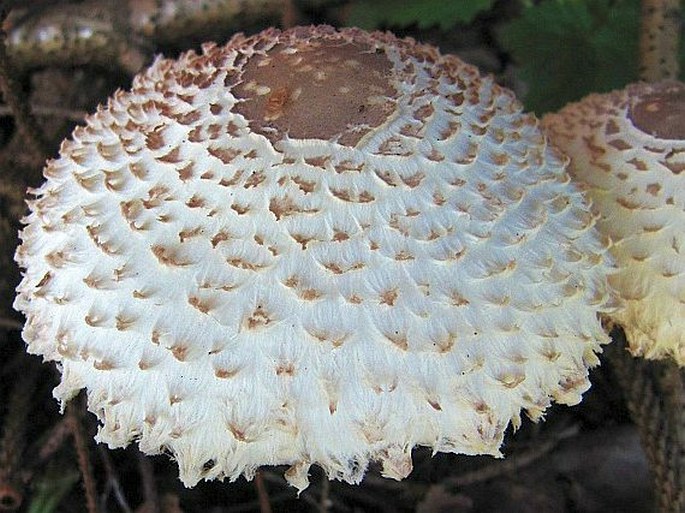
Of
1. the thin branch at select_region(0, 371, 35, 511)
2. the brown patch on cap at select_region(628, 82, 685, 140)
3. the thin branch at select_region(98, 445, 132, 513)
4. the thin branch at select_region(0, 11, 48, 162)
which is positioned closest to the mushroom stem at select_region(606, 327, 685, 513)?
the brown patch on cap at select_region(628, 82, 685, 140)

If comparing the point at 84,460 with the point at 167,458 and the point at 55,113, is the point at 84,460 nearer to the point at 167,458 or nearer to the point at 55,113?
the point at 167,458

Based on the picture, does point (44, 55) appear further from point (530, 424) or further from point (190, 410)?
point (530, 424)

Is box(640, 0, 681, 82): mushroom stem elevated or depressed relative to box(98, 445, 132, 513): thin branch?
elevated

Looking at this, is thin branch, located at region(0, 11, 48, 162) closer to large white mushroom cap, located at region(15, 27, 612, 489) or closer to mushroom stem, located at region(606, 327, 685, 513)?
large white mushroom cap, located at region(15, 27, 612, 489)

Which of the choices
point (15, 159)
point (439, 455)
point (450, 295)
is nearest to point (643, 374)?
point (439, 455)

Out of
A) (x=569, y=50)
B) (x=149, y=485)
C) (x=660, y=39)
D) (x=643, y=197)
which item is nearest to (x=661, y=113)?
(x=643, y=197)
